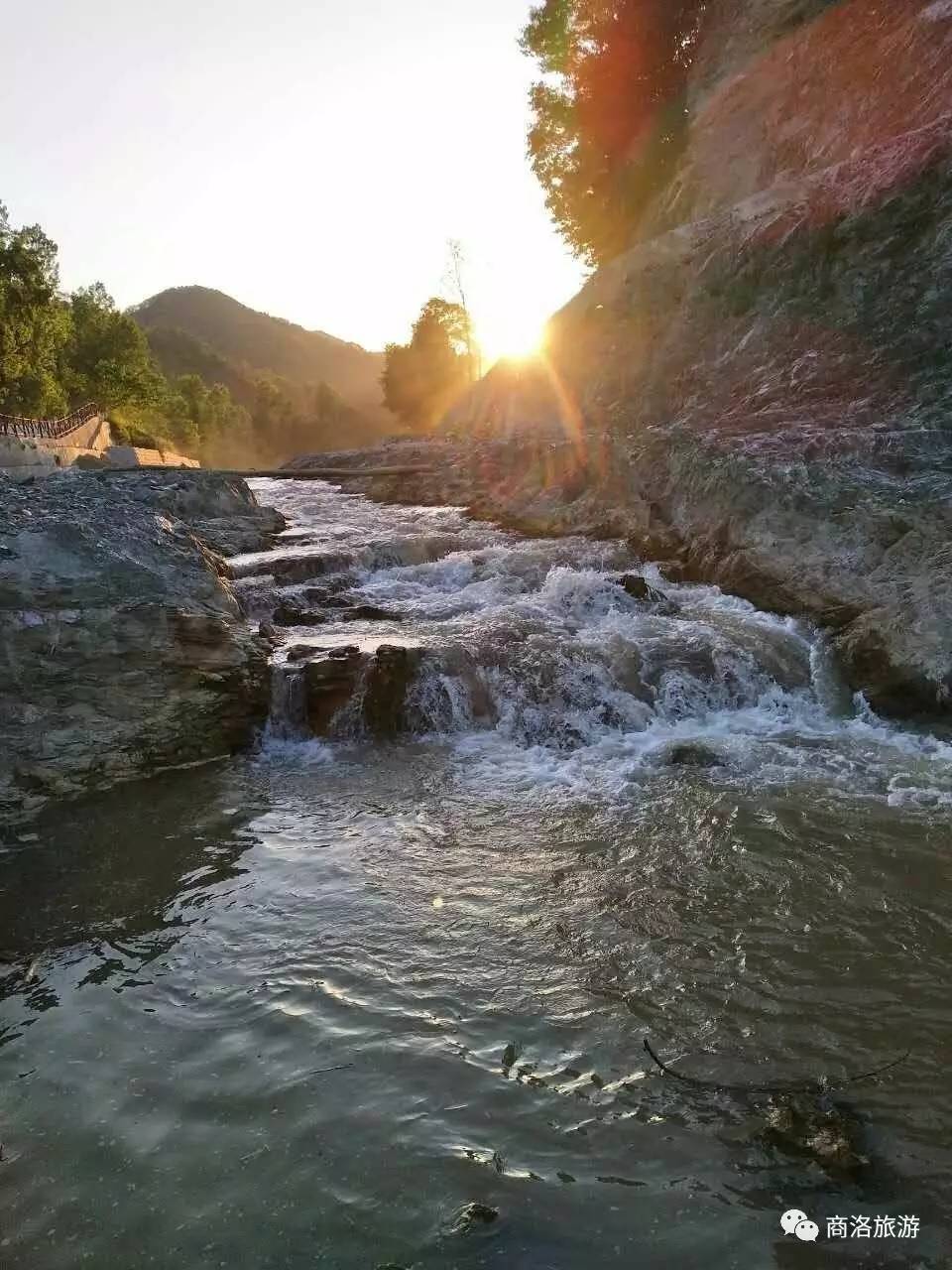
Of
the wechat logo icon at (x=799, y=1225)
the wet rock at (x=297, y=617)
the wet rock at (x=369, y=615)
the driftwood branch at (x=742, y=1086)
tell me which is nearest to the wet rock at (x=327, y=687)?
the wet rock at (x=297, y=617)

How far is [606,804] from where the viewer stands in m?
7.70

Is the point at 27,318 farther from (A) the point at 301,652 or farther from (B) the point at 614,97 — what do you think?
(A) the point at 301,652

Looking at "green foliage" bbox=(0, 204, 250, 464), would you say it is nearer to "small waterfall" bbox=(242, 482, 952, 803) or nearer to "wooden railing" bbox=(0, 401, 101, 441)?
"wooden railing" bbox=(0, 401, 101, 441)

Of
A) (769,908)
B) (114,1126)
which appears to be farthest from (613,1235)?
(769,908)

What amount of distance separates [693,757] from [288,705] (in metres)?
5.25

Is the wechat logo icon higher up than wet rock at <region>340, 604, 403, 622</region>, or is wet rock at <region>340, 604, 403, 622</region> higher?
wet rock at <region>340, 604, 403, 622</region>

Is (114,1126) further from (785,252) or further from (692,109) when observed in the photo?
(692,109)

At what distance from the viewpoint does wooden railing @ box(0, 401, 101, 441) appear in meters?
30.3

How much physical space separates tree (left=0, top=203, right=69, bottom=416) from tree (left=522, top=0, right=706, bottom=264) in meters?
25.2

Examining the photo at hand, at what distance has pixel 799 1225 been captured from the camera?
318 cm

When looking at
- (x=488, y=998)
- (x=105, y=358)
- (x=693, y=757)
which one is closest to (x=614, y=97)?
(x=105, y=358)

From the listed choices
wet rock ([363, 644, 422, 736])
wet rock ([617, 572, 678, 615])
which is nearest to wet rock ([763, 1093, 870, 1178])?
wet rock ([363, 644, 422, 736])

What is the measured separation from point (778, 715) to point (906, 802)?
279 centimetres

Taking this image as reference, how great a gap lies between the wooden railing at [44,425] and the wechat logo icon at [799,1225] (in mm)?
31754
